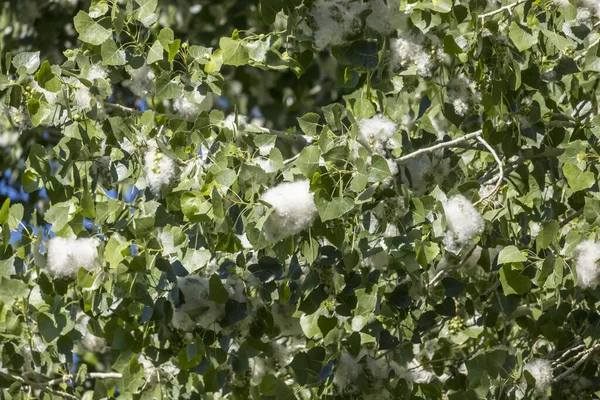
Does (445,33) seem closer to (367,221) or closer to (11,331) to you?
(367,221)

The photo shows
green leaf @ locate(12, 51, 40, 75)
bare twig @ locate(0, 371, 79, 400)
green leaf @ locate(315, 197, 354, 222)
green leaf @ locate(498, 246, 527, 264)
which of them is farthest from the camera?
bare twig @ locate(0, 371, 79, 400)

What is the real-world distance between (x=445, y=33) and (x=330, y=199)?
436 mm

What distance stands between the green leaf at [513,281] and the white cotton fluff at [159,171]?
0.50 meters

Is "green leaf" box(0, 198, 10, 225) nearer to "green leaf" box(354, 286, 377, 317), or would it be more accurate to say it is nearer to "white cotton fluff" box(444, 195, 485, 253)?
"green leaf" box(354, 286, 377, 317)

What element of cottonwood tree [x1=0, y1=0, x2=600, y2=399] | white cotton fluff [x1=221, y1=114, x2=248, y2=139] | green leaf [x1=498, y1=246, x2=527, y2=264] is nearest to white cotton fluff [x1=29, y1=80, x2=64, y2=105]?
cottonwood tree [x1=0, y1=0, x2=600, y2=399]

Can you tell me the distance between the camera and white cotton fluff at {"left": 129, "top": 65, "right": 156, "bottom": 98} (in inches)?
68.9

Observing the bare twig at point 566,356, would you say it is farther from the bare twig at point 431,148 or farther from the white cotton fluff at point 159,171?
the white cotton fluff at point 159,171

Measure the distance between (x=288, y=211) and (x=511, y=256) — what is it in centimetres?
33

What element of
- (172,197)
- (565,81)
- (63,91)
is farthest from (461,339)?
(63,91)

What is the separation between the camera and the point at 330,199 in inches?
55.9

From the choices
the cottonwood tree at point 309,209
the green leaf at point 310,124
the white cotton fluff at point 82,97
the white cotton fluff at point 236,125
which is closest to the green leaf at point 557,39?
the cottonwood tree at point 309,209

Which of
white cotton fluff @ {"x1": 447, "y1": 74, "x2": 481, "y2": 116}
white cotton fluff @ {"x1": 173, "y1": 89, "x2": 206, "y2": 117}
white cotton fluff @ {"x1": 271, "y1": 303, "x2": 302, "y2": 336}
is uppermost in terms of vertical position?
white cotton fluff @ {"x1": 173, "y1": 89, "x2": 206, "y2": 117}

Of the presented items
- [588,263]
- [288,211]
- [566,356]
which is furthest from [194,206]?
[566,356]

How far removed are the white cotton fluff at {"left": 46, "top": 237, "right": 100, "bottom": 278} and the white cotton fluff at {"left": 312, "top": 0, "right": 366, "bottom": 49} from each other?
47 centimetres
